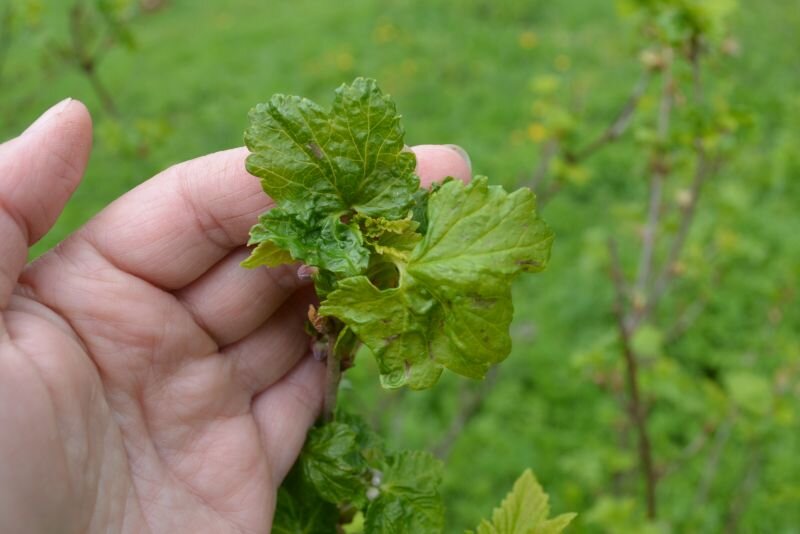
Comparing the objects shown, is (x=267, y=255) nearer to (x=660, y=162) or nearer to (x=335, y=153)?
(x=335, y=153)

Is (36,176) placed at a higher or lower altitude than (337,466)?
higher

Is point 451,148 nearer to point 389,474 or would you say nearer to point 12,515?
point 389,474

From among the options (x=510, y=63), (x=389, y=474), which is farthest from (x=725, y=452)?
(x=510, y=63)

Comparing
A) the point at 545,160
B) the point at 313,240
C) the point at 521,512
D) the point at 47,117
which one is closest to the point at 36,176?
the point at 47,117

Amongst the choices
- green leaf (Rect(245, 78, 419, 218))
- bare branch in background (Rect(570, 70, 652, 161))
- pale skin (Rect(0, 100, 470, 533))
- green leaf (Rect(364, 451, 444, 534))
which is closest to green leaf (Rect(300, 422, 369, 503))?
green leaf (Rect(364, 451, 444, 534))

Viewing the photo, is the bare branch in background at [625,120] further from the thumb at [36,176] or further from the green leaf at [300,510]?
the thumb at [36,176]

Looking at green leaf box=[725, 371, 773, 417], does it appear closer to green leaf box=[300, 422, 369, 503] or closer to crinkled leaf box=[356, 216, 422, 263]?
green leaf box=[300, 422, 369, 503]
